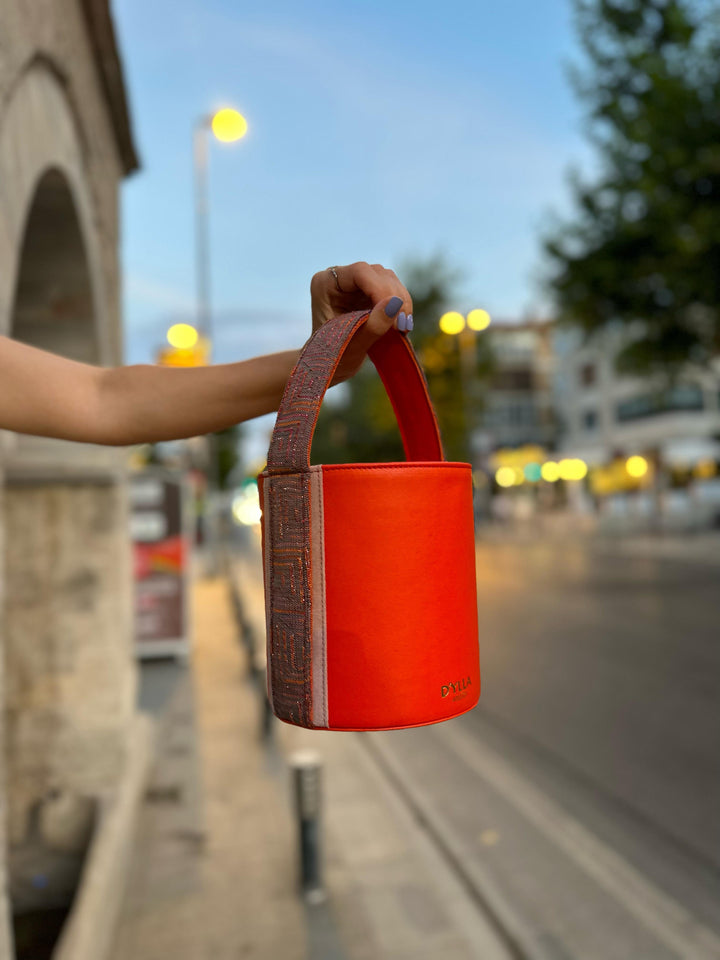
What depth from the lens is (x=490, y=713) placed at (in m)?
7.80

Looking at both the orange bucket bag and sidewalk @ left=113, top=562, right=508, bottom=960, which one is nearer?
the orange bucket bag

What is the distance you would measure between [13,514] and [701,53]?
13.0 metres

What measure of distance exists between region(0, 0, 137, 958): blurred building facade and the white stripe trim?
386cm

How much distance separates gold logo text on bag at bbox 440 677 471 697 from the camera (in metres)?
1.02

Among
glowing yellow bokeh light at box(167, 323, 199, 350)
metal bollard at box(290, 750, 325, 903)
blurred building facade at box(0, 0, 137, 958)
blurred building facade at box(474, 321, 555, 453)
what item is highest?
blurred building facade at box(474, 321, 555, 453)

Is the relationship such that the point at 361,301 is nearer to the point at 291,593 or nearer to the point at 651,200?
the point at 291,593

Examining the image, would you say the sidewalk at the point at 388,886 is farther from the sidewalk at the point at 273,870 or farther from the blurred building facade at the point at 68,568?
the blurred building facade at the point at 68,568

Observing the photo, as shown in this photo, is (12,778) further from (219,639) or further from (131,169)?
(219,639)

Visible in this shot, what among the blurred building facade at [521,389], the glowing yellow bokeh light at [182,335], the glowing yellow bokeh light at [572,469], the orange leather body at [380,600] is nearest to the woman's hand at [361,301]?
the orange leather body at [380,600]

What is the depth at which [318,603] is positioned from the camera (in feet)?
3.23

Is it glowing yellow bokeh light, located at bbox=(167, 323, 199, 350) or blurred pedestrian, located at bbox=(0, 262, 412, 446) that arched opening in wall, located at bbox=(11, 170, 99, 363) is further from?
glowing yellow bokeh light, located at bbox=(167, 323, 199, 350)

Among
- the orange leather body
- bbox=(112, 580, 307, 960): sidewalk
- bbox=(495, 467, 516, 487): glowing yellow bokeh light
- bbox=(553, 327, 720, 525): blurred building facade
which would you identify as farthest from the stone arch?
bbox=(495, 467, 516, 487): glowing yellow bokeh light

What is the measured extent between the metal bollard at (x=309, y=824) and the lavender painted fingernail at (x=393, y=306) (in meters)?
3.79

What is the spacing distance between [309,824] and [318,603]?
12.3 ft
